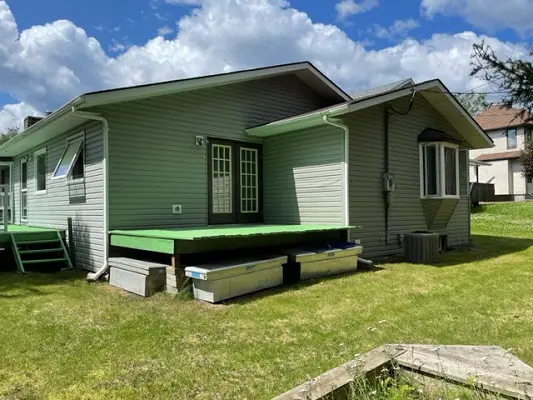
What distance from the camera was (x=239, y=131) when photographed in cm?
952

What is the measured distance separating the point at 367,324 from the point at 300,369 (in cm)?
147

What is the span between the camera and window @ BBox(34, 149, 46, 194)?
35.9 ft

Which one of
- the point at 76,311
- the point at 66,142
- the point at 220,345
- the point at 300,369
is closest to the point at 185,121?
the point at 66,142

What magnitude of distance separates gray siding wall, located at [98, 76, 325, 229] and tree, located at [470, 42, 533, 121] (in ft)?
19.9

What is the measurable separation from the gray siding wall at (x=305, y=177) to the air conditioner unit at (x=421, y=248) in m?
1.67

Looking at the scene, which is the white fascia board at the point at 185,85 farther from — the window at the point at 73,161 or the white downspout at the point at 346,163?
the white downspout at the point at 346,163

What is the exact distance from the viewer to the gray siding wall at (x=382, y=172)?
28.5 ft

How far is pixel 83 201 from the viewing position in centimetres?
838

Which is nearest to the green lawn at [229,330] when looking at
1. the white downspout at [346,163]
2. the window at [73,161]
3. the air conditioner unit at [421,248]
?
the air conditioner unit at [421,248]

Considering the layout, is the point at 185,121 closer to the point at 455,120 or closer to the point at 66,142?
the point at 66,142

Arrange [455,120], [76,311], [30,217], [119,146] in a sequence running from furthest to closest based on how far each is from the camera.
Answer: [30,217] → [455,120] → [119,146] → [76,311]

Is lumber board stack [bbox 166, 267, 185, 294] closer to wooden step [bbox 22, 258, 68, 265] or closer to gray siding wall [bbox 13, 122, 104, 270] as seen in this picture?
gray siding wall [bbox 13, 122, 104, 270]

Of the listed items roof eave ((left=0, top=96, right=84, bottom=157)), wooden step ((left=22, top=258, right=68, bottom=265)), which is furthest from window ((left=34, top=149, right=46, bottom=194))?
wooden step ((left=22, top=258, right=68, bottom=265))

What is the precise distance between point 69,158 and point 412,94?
743 centimetres
